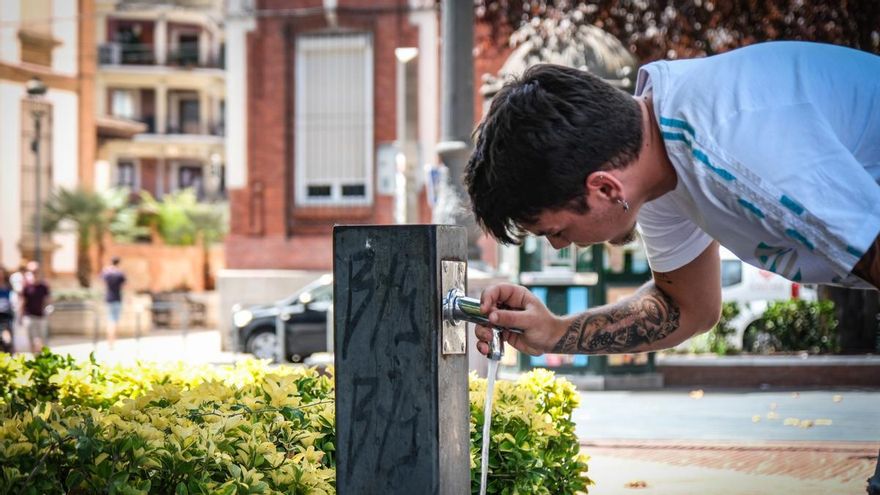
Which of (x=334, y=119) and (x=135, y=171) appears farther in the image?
(x=135, y=171)

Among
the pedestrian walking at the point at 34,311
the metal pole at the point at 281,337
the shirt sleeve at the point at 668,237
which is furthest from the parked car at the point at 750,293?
the shirt sleeve at the point at 668,237

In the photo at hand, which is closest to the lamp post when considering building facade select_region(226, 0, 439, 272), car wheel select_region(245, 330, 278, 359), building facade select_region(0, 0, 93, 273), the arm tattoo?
car wheel select_region(245, 330, 278, 359)

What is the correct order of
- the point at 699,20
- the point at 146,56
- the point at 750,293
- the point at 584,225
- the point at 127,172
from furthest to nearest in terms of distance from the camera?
1. the point at 127,172
2. the point at 146,56
3. the point at 750,293
4. the point at 699,20
5. the point at 584,225

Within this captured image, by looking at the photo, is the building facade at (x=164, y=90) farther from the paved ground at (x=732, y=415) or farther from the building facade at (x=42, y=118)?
the paved ground at (x=732, y=415)

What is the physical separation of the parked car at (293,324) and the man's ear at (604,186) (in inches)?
625

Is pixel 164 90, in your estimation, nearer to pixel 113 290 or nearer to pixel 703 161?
pixel 113 290

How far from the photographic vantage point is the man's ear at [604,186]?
2.80 meters

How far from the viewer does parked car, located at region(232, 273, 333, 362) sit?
63.4 feet

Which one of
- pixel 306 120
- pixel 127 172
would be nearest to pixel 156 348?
pixel 306 120

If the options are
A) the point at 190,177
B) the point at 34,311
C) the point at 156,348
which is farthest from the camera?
the point at 190,177

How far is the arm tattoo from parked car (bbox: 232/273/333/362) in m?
15.0

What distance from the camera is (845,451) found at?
29.8 ft

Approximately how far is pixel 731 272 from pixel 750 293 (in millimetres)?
562

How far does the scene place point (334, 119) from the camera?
26062 mm
